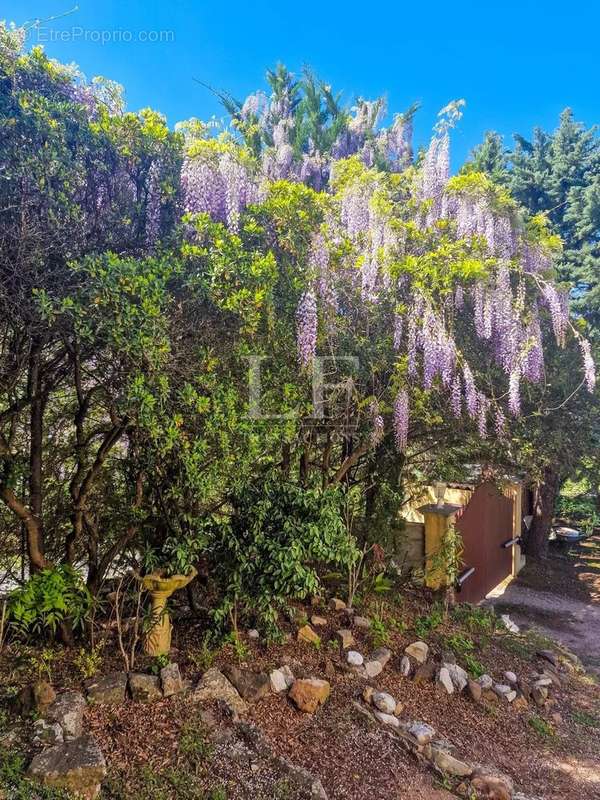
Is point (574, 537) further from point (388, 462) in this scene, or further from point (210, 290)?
point (210, 290)

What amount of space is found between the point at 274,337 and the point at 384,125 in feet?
21.5

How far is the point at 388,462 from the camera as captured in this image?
5.24m

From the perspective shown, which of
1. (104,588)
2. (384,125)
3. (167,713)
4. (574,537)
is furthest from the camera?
(574,537)

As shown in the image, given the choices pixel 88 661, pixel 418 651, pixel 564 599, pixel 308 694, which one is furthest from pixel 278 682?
pixel 564 599

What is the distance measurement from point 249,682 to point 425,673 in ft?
4.89

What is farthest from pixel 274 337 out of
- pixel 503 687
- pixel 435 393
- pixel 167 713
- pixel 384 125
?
pixel 384 125

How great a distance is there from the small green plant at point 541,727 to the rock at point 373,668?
1155 mm

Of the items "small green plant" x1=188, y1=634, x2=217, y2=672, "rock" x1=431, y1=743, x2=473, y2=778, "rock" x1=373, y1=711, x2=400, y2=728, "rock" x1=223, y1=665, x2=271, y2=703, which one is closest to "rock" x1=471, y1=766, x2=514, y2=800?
"rock" x1=431, y1=743, x2=473, y2=778

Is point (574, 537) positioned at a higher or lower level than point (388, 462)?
lower

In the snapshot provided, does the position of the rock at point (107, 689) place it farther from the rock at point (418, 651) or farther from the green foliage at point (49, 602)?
the rock at point (418, 651)

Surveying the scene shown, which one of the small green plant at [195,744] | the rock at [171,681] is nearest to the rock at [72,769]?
the small green plant at [195,744]

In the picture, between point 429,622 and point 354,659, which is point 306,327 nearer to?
point 354,659

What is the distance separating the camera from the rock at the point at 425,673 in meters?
3.80

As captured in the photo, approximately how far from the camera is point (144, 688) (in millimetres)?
2861
